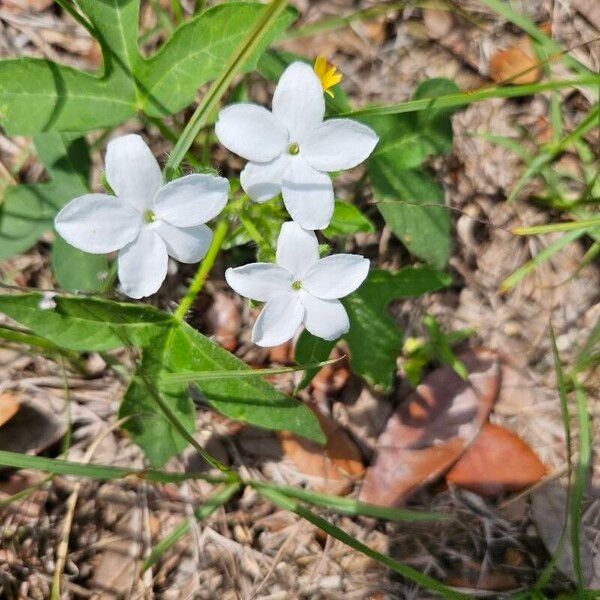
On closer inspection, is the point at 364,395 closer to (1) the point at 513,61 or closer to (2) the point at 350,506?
(2) the point at 350,506

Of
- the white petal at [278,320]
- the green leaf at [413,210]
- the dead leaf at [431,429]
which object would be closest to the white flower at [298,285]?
the white petal at [278,320]

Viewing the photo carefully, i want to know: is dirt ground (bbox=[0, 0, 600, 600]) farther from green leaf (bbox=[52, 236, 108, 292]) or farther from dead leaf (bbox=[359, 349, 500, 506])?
green leaf (bbox=[52, 236, 108, 292])

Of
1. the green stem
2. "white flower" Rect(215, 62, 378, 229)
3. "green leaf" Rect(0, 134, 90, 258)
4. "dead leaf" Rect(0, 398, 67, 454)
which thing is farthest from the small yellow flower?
"dead leaf" Rect(0, 398, 67, 454)

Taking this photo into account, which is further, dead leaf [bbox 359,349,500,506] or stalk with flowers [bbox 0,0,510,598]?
dead leaf [bbox 359,349,500,506]

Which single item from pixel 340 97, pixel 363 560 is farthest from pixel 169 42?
pixel 363 560

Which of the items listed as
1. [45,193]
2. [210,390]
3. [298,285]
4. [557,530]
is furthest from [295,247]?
[557,530]

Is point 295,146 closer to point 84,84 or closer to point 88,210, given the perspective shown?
point 88,210

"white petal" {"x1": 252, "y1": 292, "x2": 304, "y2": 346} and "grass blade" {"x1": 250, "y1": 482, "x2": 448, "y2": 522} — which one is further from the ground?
"white petal" {"x1": 252, "y1": 292, "x2": 304, "y2": 346}
